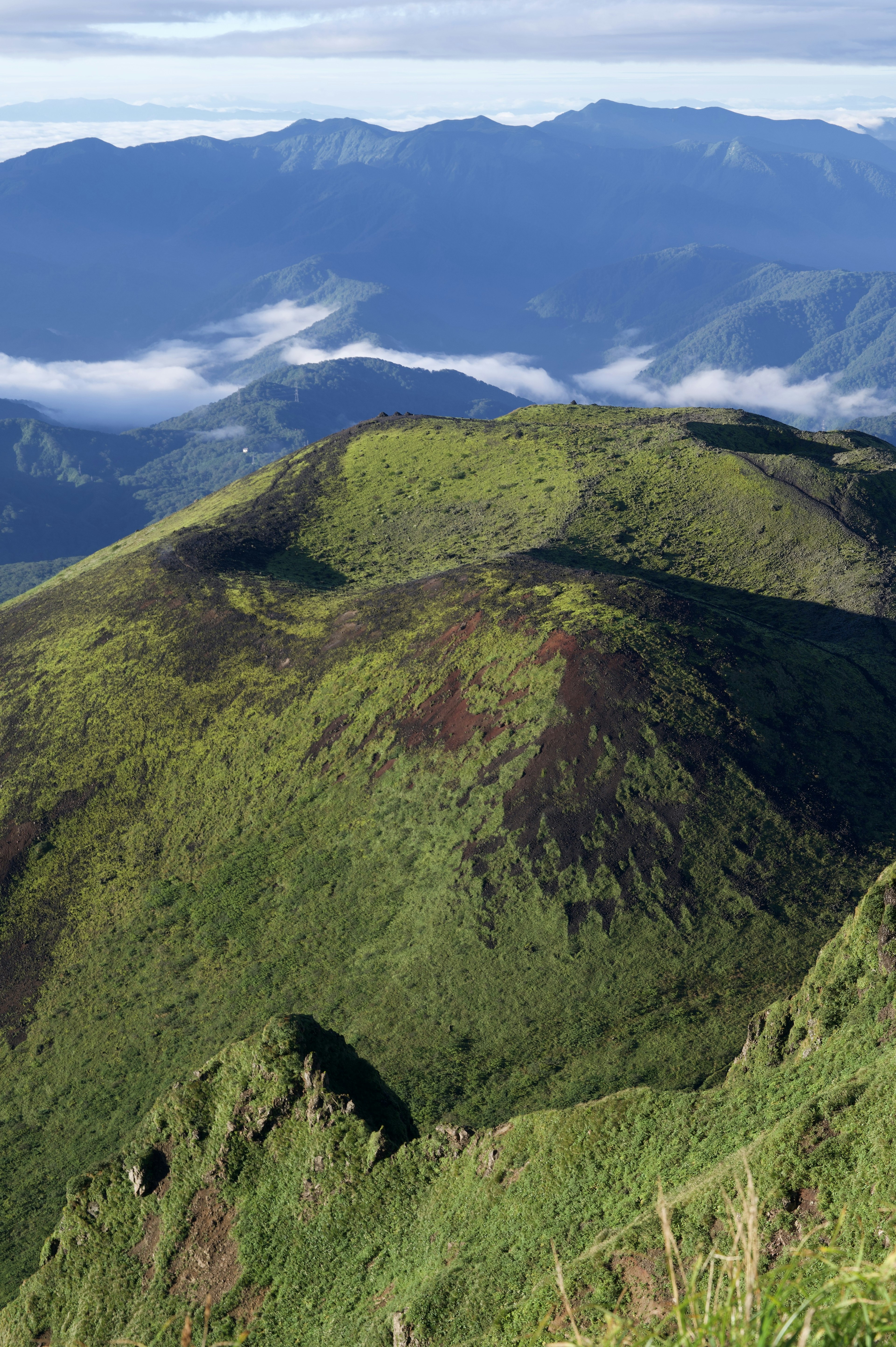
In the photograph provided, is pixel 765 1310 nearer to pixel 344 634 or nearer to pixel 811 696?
pixel 811 696

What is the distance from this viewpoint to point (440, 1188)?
26875 mm

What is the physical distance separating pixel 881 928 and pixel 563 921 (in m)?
30.3

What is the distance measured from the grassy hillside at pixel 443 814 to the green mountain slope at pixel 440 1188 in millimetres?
2700

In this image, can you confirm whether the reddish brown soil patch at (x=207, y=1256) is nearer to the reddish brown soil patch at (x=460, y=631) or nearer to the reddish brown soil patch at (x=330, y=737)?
the reddish brown soil patch at (x=330, y=737)

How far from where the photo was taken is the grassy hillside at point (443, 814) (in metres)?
50.9

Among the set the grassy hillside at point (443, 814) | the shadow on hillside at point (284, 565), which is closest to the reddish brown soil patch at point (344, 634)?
the grassy hillside at point (443, 814)

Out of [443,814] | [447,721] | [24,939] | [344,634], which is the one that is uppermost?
[344,634]

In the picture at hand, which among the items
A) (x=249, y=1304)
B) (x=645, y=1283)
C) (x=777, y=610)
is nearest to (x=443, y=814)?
(x=249, y=1304)

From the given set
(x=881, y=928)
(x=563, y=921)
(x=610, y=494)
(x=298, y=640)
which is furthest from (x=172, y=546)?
(x=881, y=928)

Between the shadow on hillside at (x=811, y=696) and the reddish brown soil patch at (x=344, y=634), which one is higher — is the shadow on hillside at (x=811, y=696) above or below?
below

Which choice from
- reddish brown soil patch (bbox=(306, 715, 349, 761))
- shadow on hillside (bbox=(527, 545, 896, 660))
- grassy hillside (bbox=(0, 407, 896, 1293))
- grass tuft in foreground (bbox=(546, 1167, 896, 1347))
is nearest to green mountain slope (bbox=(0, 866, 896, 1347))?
grassy hillside (bbox=(0, 407, 896, 1293))

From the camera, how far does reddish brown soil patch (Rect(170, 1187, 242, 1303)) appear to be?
90.9ft

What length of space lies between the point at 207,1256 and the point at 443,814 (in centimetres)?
3618

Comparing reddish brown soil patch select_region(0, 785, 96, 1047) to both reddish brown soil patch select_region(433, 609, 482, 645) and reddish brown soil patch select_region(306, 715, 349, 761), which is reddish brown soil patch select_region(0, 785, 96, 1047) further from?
reddish brown soil patch select_region(433, 609, 482, 645)
